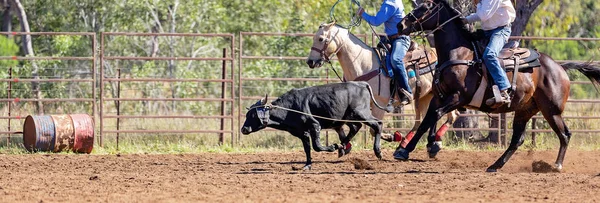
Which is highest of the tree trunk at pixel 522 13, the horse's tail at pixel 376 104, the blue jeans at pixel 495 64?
the tree trunk at pixel 522 13

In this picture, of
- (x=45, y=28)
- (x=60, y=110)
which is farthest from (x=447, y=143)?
(x=45, y=28)

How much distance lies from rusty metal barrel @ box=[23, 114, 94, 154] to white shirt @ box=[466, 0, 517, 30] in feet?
20.2

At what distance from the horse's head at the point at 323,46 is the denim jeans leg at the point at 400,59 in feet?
2.69

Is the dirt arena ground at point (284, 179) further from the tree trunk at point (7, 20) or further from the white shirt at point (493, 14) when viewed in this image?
the tree trunk at point (7, 20)

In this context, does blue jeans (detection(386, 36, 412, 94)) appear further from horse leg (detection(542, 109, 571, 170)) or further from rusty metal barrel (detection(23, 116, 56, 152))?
rusty metal barrel (detection(23, 116, 56, 152))

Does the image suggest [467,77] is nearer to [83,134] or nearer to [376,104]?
[376,104]

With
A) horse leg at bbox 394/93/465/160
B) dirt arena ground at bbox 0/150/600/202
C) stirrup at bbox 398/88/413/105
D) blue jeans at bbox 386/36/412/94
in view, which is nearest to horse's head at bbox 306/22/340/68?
blue jeans at bbox 386/36/412/94

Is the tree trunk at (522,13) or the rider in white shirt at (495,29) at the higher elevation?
the tree trunk at (522,13)

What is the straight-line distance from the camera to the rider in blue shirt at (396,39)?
13242 millimetres

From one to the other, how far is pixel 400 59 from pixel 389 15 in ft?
1.92

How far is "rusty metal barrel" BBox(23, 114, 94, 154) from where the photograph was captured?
14750 millimetres

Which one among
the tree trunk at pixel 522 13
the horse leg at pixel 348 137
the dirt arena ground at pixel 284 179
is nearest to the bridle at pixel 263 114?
the dirt arena ground at pixel 284 179

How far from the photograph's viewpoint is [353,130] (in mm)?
12922

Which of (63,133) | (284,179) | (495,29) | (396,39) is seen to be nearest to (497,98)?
(495,29)
